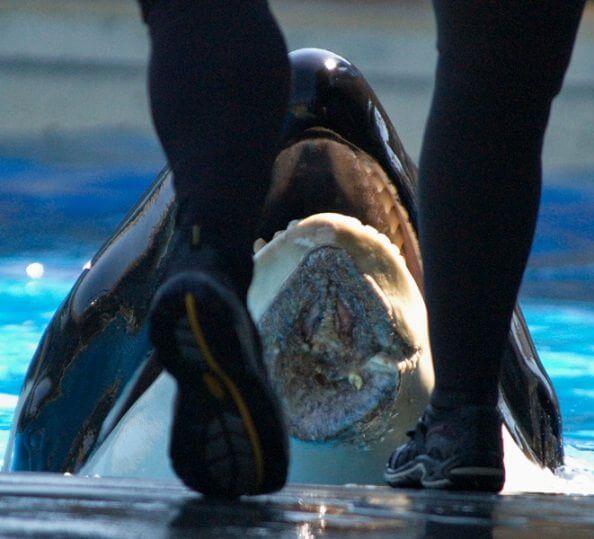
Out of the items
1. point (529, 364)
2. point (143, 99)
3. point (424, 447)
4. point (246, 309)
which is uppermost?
point (246, 309)

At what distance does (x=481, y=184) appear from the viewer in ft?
5.72

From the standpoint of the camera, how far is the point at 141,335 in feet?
8.80

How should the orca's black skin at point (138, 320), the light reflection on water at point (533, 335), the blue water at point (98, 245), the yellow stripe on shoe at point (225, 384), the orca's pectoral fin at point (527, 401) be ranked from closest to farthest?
the yellow stripe on shoe at point (225, 384)
the orca's black skin at point (138, 320)
the orca's pectoral fin at point (527, 401)
the light reflection on water at point (533, 335)
the blue water at point (98, 245)

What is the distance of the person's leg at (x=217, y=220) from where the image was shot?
4.31ft

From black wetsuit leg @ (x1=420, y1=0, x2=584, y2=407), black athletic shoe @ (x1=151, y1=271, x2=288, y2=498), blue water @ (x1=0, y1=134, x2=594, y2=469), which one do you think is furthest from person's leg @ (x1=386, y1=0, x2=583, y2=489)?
blue water @ (x1=0, y1=134, x2=594, y2=469)

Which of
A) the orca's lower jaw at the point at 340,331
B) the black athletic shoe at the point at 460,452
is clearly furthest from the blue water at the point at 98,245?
the black athletic shoe at the point at 460,452

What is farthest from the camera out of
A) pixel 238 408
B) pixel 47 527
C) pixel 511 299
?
pixel 511 299

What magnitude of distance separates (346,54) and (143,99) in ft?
5.90

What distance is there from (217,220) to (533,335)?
6110 mm

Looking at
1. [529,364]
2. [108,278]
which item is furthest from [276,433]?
[529,364]

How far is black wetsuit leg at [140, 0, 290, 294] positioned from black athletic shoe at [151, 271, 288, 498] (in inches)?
3.8

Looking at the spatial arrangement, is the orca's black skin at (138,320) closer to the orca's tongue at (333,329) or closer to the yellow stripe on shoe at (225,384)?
the orca's tongue at (333,329)

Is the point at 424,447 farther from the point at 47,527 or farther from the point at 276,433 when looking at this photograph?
the point at 47,527

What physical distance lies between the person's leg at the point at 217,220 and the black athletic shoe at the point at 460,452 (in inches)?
16.6
